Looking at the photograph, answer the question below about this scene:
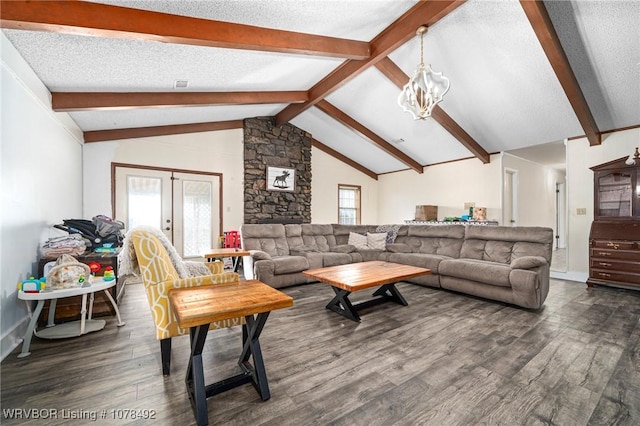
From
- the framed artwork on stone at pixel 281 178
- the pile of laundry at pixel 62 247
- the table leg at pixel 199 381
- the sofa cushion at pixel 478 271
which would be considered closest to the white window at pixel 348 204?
the framed artwork on stone at pixel 281 178

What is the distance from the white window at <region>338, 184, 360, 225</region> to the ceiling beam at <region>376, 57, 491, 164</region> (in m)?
3.37

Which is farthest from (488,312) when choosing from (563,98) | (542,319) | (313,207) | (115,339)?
(313,207)

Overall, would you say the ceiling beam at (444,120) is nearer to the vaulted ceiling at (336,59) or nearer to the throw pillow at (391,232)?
the vaulted ceiling at (336,59)

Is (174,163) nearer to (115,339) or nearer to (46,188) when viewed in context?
(46,188)

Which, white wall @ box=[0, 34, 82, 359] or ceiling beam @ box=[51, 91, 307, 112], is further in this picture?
ceiling beam @ box=[51, 91, 307, 112]

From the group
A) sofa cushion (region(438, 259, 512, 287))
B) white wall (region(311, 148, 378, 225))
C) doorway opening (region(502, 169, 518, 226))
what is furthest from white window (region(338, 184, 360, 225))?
sofa cushion (region(438, 259, 512, 287))

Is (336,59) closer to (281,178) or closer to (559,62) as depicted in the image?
(559,62)

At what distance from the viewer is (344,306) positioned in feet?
9.30

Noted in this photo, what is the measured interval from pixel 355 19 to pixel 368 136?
3.42 meters

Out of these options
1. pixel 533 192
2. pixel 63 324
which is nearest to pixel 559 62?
pixel 533 192

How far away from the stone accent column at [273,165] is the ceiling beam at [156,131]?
0.48 m

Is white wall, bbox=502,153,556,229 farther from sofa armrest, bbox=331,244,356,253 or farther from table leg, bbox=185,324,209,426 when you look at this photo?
table leg, bbox=185,324,209,426

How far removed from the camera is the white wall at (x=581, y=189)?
4.45 metres

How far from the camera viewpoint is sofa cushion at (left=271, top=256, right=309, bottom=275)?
3965mm
